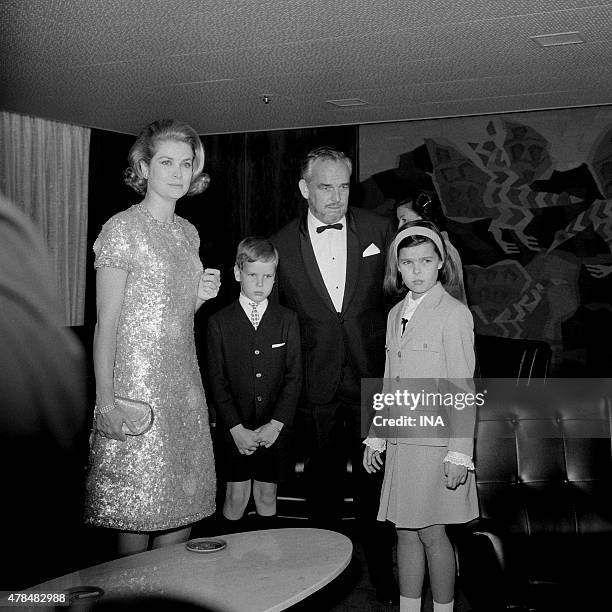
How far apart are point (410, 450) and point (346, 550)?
1.82ft

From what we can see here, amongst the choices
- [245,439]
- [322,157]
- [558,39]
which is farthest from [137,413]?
[558,39]

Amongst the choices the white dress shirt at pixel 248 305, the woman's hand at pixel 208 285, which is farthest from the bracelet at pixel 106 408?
the white dress shirt at pixel 248 305

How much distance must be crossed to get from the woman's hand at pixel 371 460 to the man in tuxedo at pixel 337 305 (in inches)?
6.9

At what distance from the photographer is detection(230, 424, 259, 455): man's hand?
9.17 feet

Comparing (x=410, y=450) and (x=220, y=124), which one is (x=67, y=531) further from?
(x=220, y=124)

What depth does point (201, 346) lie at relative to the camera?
18.4 feet

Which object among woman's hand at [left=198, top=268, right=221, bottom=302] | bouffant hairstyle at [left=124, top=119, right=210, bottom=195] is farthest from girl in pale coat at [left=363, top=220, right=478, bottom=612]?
bouffant hairstyle at [left=124, top=119, right=210, bottom=195]

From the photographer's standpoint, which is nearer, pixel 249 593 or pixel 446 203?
pixel 249 593

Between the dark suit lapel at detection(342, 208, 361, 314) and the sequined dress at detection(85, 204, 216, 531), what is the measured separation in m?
0.64

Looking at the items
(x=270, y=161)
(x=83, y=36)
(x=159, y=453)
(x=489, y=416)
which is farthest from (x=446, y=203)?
(x=159, y=453)

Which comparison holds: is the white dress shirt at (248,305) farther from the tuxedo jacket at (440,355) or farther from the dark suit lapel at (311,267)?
the tuxedo jacket at (440,355)

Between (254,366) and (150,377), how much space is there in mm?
575

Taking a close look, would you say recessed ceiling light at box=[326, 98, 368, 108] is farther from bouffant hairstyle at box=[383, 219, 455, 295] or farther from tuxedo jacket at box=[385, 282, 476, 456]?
tuxedo jacket at box=[385, 282, 476, 456]

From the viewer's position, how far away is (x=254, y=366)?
284 cm
